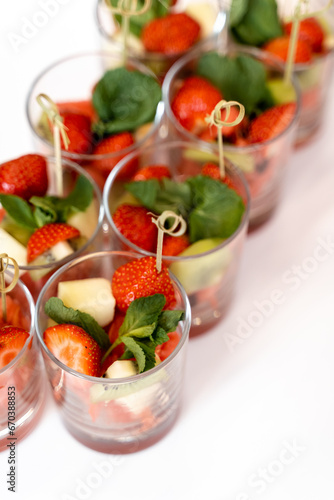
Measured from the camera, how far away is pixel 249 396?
119cm

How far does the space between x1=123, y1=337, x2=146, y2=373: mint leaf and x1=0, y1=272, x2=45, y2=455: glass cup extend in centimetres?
14

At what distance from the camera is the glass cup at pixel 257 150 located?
1.28m

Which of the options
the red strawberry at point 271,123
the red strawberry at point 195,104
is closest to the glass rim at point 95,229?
the red strawberry at point 195,104

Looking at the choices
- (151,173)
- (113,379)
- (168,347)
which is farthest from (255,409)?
(151,173)

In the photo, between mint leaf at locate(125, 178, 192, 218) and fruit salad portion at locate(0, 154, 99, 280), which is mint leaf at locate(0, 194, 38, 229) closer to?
fruit salad portion at locate(0, 154, 99, 280)

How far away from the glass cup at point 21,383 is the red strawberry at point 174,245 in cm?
23

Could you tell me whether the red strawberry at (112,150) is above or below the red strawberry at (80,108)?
below

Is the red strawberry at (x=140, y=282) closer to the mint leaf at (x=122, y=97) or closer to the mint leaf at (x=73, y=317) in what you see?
the mint leaf at (x=73, y=317)

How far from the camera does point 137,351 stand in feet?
3.25

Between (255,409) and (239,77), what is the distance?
617 mm

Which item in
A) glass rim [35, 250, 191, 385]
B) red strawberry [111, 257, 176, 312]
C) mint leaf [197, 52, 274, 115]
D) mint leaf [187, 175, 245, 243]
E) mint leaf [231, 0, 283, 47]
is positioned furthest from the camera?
mint leaf [231, 0, 283, 47]

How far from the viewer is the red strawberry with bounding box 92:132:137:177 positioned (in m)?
1.27

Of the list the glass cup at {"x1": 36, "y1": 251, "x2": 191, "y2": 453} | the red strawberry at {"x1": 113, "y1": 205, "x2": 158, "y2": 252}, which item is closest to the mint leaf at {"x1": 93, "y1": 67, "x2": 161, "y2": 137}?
the red strawberry at {"x1": 113, "y1": 205, "x2": 158, "y2": 252}

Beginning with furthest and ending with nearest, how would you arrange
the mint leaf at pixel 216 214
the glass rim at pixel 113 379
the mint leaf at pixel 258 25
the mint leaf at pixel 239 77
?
the mint leaf at pixel 258 25, the mint leaf at pixel 239 77, the mint leaf at pixel 216 214, the glass rim at pixel 113 379
